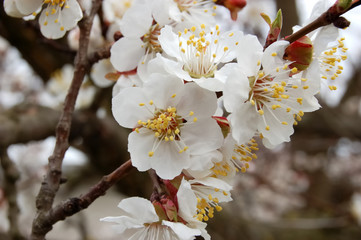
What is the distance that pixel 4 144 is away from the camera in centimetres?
152

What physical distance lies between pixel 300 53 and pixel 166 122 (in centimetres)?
30

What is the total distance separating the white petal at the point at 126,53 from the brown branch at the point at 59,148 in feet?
0.40

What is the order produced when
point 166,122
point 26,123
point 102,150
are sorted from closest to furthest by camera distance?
point 166,122
point 26,123
point 102,150

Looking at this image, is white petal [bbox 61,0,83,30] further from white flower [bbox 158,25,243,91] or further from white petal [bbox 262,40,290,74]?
white petal [bbox 262,40,290,74]

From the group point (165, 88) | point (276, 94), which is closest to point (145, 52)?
point (165, 88)

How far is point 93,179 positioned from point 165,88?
297 cm

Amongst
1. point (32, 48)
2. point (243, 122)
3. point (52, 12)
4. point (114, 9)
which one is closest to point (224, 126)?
point (243, 122)

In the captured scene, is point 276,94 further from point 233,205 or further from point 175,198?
point 233,205

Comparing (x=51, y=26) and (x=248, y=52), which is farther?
(x=51, y=26)

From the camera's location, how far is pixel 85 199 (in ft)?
2.61

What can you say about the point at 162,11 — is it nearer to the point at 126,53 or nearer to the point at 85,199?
the point at 126,53

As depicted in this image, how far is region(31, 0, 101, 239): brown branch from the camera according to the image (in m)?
0.81

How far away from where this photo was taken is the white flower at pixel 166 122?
0.71 meters

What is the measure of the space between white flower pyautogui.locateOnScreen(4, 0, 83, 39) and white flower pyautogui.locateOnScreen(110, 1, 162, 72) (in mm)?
111
